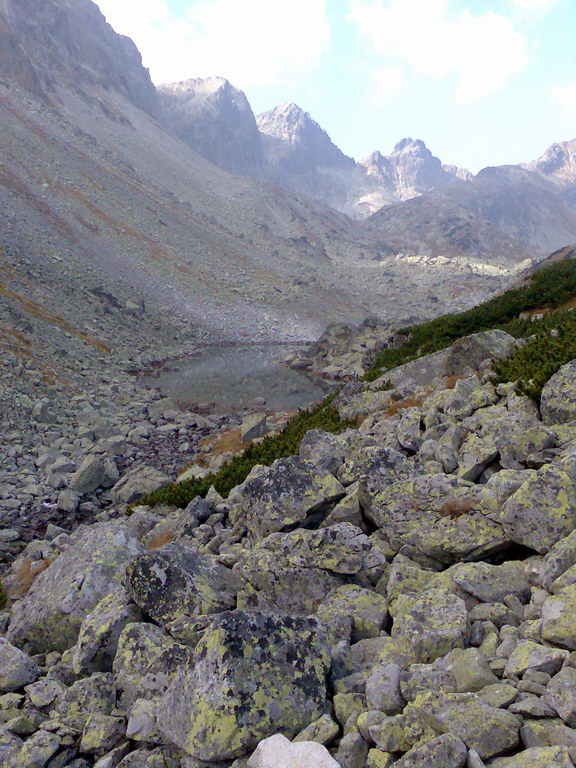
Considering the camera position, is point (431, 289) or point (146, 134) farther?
point (146, 134)

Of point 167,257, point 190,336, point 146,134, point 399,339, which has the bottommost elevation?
point 190,336

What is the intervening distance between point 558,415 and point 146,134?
457 feet

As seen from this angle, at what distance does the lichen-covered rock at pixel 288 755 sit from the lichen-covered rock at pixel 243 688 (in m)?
0.23

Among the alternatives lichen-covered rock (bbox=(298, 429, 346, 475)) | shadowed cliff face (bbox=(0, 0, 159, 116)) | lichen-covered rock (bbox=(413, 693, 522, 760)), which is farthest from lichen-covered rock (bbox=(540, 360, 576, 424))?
shadowed cliff face (bbox=(0, 0, 159, 116))

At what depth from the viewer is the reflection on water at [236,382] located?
36.0 metres

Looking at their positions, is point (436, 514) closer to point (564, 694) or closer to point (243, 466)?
point (564, 694)

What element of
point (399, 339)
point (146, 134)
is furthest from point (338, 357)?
point (146, 134)

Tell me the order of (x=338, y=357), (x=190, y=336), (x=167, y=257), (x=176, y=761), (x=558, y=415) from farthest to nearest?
(x=167, y=257), (x=190, y=336), (x=338, y=357), (x=558, y=415), (x=176, y=761)

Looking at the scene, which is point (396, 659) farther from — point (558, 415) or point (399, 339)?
point (399, 339)

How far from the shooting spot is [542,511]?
585cm

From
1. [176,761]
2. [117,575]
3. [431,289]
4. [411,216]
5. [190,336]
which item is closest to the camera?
[176,761]

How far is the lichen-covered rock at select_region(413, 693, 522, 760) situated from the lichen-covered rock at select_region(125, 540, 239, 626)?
3.01 meters

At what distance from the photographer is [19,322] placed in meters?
35.8

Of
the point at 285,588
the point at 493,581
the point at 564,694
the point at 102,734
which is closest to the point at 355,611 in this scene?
the point at 285,588
